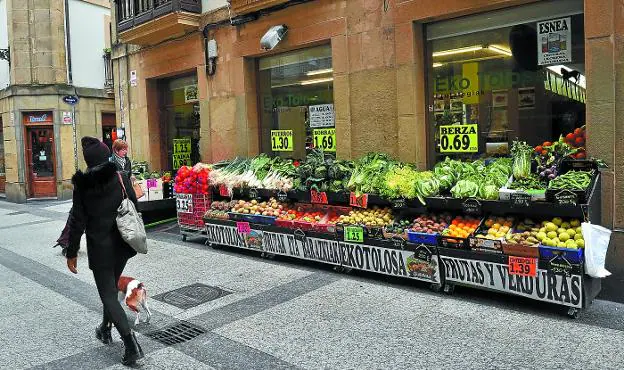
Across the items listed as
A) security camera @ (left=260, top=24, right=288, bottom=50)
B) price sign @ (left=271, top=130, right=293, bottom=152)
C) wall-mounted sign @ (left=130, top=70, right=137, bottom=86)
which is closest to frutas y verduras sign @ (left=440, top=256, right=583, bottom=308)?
price sign @ (left=271, top=130, right=293, bottom=152)

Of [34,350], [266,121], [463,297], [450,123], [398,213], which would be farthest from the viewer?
[266,121]

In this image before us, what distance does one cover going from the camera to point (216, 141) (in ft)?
39.7

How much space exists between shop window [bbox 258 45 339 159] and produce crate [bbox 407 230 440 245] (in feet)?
12.7

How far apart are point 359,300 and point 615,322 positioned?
2603 millimetres

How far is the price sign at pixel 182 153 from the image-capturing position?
1390 centimetres

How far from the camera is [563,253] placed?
17.1 ft

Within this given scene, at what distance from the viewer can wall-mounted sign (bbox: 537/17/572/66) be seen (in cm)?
699

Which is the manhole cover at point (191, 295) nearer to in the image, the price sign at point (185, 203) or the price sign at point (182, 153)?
the price sign at point (185, 203)

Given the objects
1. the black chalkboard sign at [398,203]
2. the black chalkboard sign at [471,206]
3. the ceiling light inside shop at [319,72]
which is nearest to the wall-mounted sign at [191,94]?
the ceiling light inside shop at [319,72]

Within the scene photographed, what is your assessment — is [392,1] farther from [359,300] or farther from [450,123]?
[359,300]

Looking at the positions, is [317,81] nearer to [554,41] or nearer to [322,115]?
[322,115]

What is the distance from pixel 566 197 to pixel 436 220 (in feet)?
5.36

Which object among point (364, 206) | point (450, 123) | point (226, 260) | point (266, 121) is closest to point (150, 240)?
point (226, 260)

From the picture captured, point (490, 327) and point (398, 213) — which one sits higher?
point (398, 213)
